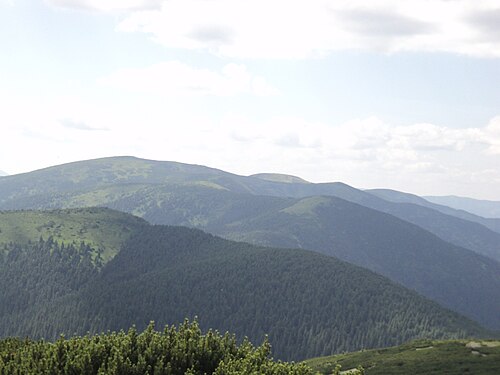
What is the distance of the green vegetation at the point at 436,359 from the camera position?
338 ft

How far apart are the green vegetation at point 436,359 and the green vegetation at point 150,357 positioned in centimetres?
7662

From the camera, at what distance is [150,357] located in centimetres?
3712

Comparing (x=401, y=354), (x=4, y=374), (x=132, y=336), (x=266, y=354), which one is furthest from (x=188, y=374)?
(x=401, y=354)

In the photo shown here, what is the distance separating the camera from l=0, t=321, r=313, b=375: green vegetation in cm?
3387

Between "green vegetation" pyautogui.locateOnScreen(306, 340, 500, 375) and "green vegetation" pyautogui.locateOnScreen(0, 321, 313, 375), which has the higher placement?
"green vegetation" pyautogui.locateOnScreen(0, 321, 313, 375)

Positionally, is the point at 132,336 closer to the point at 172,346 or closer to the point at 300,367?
the point at 172,346

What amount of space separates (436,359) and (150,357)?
94.9 metres

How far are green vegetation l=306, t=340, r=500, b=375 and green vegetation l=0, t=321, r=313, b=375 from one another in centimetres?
7662

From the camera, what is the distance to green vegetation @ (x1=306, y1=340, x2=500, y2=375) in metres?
103

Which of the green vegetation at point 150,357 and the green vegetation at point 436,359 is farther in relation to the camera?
the green vegetation at point 436,359

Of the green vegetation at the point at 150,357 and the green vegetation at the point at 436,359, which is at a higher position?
the green vegetation at the point at 150,357

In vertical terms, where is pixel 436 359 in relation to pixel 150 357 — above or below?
below

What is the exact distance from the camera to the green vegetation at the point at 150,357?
111 feet

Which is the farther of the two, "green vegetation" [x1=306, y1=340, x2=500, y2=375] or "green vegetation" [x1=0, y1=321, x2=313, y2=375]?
"green vegetation" [x1=306, y1=340, x2=500, y2=375]
